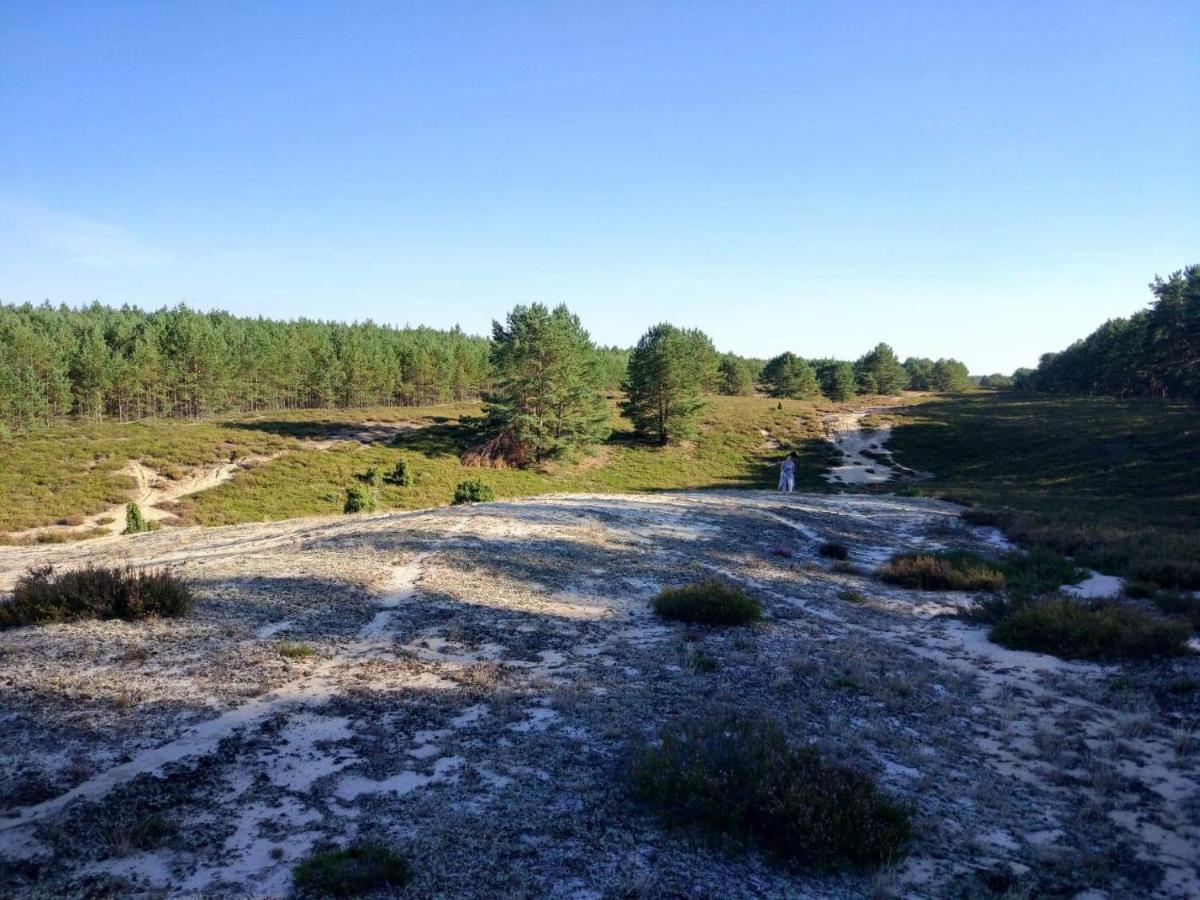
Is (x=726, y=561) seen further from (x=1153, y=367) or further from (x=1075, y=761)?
(x=1153, y=367)

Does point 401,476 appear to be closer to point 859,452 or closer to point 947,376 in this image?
point 859,452

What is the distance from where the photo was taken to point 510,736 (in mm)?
6832

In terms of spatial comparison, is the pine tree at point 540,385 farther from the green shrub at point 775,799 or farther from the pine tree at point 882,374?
the pine tree at point 882,374

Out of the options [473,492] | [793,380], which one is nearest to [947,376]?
[793,380]

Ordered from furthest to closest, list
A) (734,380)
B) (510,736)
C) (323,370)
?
(734,380) → (323,370) → (510,736)

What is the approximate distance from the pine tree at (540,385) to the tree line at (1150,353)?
2104 inches

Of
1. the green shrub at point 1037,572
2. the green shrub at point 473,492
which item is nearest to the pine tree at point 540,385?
the green shrub at point 473,492

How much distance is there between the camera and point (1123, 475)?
1697 inches

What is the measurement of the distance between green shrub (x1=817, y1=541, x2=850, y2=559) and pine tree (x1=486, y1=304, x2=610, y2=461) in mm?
36358

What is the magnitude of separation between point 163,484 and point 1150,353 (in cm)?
9510

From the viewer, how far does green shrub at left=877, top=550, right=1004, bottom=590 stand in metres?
15.4

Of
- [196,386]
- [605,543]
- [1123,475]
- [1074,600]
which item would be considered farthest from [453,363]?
[1074,600]

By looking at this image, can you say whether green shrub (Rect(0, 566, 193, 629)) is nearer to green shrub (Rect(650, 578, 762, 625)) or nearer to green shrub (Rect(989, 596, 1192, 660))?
green shrub (Rect(650, 578, 762, 625))

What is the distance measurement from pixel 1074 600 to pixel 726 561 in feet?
23.0
